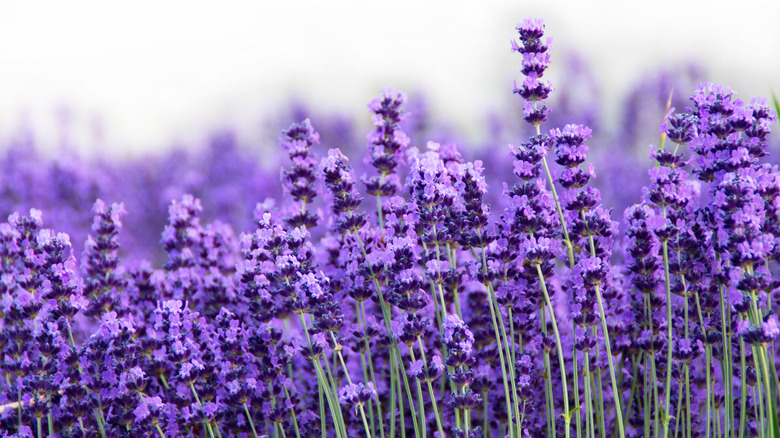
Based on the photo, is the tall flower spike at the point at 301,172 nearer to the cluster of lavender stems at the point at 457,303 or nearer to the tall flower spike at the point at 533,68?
the cluster of lavender stems at the point at 457,303

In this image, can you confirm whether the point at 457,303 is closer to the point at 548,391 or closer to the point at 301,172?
the point at 548,391

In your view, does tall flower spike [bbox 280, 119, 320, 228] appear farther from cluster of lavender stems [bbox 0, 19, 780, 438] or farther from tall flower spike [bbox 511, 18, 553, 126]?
tall flower spike [bbox 511, 18, 553, 126]

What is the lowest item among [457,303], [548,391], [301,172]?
[548,391]

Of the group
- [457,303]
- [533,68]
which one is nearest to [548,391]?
[457,303]

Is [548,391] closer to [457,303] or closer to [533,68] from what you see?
[457,303]

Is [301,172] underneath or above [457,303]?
above

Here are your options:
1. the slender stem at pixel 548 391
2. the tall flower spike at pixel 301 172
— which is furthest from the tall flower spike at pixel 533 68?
the tall flower spike at pixel 301 172

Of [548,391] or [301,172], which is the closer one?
[548,391]

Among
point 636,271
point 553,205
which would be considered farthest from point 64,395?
point 636,271

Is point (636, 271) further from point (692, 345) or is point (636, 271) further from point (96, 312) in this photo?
point (96, 312)

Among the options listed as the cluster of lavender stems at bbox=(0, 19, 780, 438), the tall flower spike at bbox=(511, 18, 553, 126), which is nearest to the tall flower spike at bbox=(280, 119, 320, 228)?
the cluster of lavender stems at bbox=(0, 19, 780, 438)
